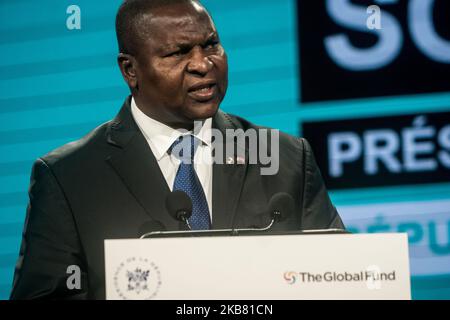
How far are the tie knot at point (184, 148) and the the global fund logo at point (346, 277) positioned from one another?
771 mm

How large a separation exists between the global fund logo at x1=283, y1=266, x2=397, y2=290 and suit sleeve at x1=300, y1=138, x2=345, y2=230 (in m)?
0.68

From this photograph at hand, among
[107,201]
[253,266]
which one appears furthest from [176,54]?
[253,266]

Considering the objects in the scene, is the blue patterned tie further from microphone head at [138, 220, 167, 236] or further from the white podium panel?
the white podium panel

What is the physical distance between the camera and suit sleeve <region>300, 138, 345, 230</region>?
2.40 metres

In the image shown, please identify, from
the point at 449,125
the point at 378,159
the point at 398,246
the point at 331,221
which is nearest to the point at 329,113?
the point at 378,159

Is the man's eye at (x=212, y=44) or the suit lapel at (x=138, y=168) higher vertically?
the man's eye at (x=212, y=44)

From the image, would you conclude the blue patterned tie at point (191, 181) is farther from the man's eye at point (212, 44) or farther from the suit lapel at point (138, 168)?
the man's eye at point (212, 44)

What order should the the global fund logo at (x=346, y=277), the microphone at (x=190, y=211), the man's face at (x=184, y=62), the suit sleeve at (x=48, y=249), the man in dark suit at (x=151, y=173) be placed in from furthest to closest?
1. the man's face at (x=184, y=62)
2. the man in dark suit at (x=151, y=173)
3. the suit sleeve at (x=48, y=249)
4. the microphone at (x=190, y=211)
5. the the global fund logo at (x=346, y=277)

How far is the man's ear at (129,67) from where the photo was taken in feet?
8.18

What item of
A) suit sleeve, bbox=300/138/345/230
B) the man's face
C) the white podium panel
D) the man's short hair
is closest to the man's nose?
the man's face

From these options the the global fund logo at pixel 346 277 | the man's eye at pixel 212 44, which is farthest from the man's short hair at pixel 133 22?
the the global fund logo at pixel 346 277

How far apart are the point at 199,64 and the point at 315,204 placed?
570mm

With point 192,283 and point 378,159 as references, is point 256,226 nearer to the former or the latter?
point 192,283
